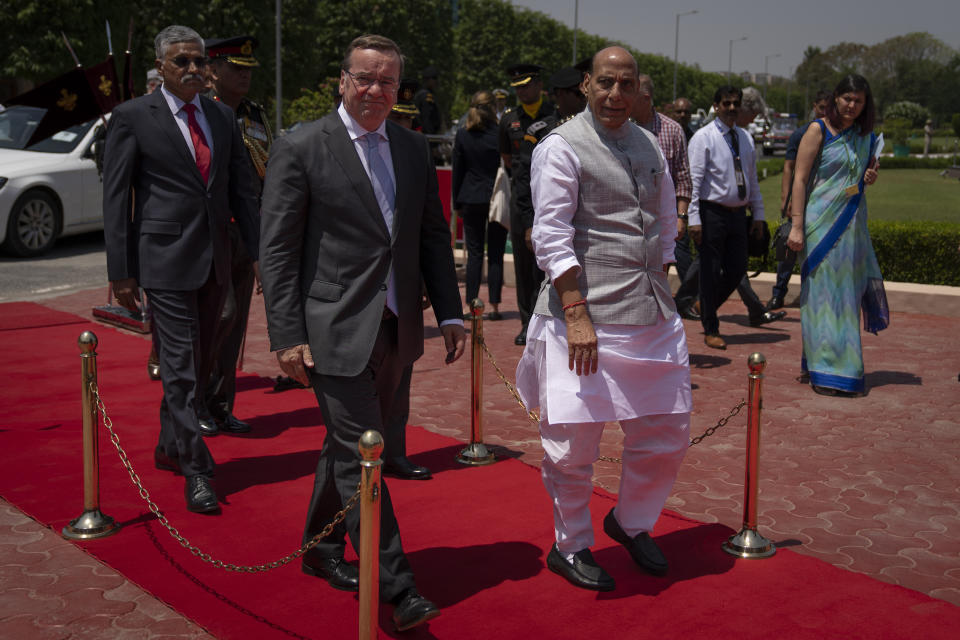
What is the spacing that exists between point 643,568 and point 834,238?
4036 mm

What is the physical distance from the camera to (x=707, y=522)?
4.98m

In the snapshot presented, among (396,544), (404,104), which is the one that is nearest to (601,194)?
(396,544)

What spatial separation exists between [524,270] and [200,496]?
455 centimetres

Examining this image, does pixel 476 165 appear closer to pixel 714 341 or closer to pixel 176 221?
pixel 714 341

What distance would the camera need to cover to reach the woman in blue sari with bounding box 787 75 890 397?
7508mm

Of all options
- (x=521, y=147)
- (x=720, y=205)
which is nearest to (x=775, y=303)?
(x=720, y=205)

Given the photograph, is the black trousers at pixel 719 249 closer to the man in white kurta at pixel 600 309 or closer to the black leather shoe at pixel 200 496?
the man in white kurta at pixel 600 309

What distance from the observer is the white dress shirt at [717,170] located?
29.1 ft

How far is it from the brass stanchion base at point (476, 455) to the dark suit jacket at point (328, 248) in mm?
2063

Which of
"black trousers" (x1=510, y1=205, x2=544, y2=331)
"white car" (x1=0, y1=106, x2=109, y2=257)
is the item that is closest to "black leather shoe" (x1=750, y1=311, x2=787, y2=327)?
"black trousers" (x1=510, y1=205, x2=544, y2=331)

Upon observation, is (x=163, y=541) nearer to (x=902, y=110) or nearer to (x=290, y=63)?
(x=290, y=63)

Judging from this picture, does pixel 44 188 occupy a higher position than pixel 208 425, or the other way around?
pixel 44 188

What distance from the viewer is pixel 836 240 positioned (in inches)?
297

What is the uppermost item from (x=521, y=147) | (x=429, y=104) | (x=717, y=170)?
(x=429, y=104)
